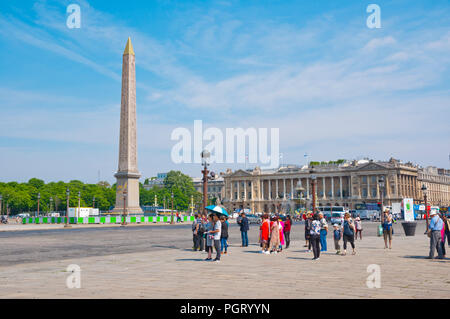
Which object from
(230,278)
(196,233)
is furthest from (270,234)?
(230,278)

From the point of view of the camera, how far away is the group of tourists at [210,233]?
15060 mm

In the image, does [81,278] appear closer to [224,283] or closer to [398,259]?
[224,283]

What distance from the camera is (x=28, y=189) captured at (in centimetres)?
12700

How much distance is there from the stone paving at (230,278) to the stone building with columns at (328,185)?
334 feet

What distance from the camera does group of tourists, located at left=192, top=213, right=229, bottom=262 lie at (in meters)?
15.1

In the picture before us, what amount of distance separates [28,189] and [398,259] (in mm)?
126562

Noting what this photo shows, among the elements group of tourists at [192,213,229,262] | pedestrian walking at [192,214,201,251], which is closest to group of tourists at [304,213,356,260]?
group of tourists at [192,213,229,262]

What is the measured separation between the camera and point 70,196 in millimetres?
121750

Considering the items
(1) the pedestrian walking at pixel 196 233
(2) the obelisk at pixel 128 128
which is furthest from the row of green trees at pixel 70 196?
(1) the pedestrian walking at pixel 196 233

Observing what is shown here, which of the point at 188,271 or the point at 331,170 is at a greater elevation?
the point at 331,170

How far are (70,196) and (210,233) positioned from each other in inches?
4503
